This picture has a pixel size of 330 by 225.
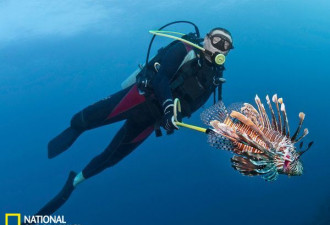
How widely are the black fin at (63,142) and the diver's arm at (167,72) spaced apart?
208 centimetres

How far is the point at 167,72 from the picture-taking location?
12.8ft

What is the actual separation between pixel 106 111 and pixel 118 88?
12.6m

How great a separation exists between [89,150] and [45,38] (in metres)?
10.9

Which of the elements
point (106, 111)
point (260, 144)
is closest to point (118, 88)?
point (106, 111)

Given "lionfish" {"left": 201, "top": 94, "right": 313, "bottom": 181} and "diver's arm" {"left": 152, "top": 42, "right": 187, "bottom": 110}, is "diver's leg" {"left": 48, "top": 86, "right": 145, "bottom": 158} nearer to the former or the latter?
"diver's arm" {"left": 152, "top": 42, "right": 187, "bottom": 110}

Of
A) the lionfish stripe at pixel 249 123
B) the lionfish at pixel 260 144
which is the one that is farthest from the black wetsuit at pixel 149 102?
the lionfish stripe at pixel 249 123

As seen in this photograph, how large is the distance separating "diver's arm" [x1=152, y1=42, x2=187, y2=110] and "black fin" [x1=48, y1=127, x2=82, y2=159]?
2.08 meters

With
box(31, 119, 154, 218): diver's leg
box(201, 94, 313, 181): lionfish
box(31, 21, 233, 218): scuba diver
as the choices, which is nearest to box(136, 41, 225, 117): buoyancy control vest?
box(31, 21, 233, 218): scuba diver

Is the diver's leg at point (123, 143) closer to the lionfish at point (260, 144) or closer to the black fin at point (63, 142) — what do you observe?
the black fin at point (63, 142)

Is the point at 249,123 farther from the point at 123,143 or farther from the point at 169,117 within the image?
the point at 123,143

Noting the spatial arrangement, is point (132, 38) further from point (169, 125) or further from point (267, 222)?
point (169, 125)

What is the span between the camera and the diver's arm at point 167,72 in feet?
11.8

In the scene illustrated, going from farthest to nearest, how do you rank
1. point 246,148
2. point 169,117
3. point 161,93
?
point 161,93
point 169,117
point 246,148

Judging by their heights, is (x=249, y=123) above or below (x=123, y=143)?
below
